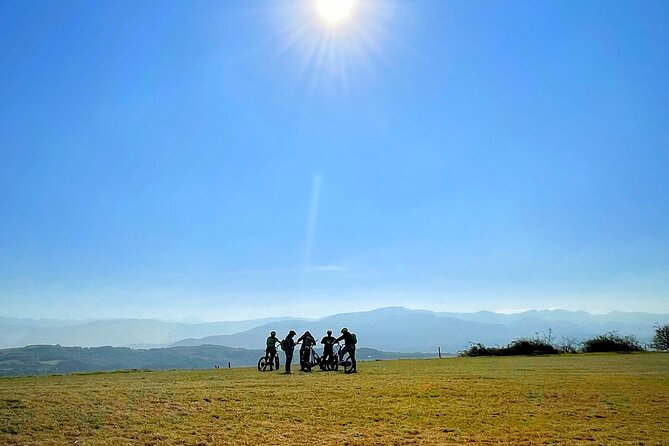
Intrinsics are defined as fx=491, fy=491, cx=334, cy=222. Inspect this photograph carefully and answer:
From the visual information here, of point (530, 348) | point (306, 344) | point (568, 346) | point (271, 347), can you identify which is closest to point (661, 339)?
point (568, 346)

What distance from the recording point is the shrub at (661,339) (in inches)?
2299

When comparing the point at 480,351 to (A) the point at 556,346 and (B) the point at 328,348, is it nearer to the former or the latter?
(A) the point at 556,346

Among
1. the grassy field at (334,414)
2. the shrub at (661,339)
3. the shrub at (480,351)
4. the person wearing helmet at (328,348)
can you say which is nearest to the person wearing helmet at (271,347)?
the person wearing helmet at (328,348)

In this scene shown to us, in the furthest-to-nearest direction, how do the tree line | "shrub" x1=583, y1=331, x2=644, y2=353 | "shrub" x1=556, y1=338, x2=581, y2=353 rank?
1. "shrub" x1=556, y1=338, x2=581, y2=353
2. "shrub" x1=583, y1=331, x2=644, y2=353
3. the tree line

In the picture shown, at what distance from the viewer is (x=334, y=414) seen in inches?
567

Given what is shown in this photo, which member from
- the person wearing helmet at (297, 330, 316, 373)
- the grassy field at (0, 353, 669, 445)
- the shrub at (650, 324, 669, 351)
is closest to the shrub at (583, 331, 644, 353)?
the shrub at (650, 324, 669, 351)

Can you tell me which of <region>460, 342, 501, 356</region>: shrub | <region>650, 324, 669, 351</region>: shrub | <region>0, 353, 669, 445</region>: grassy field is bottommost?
<region>0, 353, 669, 445</region>: grassy field

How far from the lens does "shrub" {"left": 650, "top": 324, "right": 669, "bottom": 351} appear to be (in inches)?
2299

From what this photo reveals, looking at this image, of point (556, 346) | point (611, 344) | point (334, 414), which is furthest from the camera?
point (556, 346)

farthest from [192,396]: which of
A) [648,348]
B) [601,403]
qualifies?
[648,348]

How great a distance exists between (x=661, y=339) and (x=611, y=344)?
9975mm

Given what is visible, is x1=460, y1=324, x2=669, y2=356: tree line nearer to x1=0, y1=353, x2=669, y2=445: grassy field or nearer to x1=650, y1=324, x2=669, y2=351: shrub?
x1=650, y1=324, x2=669, y2=351: shrub

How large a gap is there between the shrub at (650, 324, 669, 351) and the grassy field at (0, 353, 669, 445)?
46647 millimetres

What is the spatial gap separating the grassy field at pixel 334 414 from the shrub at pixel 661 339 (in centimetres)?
4665
